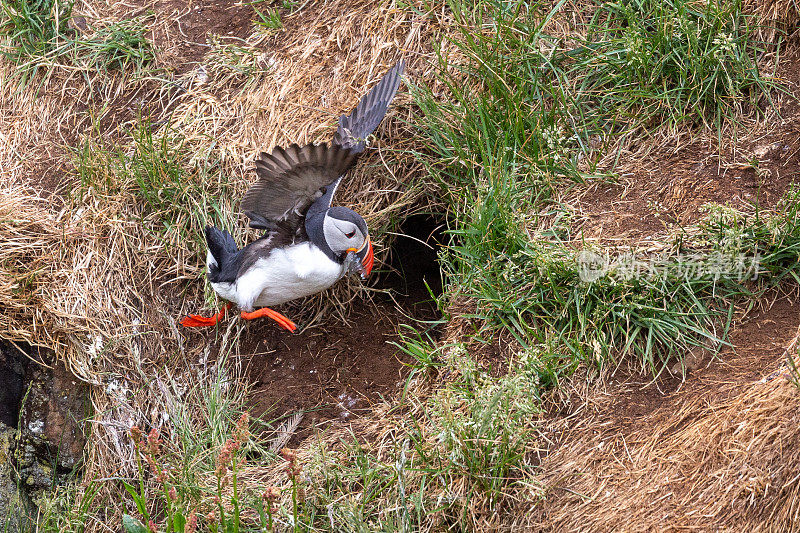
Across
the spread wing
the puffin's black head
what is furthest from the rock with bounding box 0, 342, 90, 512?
the puffin's black head

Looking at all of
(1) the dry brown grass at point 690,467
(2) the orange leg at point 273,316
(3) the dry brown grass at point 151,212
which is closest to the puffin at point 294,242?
(2) the orange leg at point 273,316

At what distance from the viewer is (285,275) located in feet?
13.0

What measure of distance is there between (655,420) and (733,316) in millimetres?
595

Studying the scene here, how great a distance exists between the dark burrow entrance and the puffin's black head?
296 mm

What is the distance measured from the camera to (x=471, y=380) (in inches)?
131

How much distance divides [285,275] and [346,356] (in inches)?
25.8

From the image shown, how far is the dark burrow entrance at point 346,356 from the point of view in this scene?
410 centimetres

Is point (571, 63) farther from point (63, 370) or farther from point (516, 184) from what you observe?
point (63, 370)

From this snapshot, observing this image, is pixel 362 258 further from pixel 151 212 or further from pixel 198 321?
pixel 151 212

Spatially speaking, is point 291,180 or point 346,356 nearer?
point 291,180

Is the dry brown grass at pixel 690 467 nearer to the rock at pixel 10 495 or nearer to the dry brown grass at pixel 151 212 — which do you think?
the dry brown grass at pixel 151 212

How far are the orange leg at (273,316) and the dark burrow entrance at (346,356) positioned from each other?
0.28 m

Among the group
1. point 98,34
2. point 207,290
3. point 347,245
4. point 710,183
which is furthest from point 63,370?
point 710,183

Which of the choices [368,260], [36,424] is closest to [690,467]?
[368,260]
